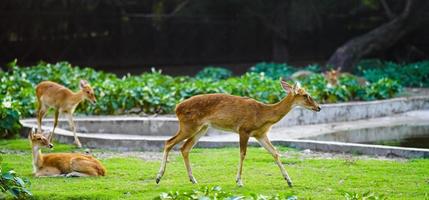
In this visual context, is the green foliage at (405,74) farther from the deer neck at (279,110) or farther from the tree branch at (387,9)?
the deer neck at (279,110)

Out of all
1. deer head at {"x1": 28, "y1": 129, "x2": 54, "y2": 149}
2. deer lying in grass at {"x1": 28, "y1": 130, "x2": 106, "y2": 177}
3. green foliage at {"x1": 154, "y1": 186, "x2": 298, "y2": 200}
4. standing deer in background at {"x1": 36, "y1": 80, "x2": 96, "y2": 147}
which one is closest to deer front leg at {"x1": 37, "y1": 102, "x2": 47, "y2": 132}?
standing deer in background at {"x1": 36, "y1": 80, "x2": 96, "y2": 147}

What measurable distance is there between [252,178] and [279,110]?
87cm

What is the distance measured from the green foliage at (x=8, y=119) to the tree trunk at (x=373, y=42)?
13378mm

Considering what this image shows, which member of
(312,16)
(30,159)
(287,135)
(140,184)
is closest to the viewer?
(140,184)

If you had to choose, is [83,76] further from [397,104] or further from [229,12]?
[229,12]

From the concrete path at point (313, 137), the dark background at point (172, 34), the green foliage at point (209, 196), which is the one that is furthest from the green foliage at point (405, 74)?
the green foliage at point (209, 196)

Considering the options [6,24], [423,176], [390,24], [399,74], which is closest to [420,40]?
[390,24]

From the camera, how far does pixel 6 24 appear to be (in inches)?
964

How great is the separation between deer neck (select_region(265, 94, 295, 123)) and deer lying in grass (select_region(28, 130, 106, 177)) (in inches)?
83.5

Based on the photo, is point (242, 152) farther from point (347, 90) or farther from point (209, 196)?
point (347, 90)

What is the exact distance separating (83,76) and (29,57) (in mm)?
6859

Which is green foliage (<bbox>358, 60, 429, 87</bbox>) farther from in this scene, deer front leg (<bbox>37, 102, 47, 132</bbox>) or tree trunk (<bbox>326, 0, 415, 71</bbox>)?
deer front leg (<bbox>37, 102, 47, 132</bbox>)

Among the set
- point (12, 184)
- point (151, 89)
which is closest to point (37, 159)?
point (12, 184)

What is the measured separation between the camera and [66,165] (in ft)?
33.1
